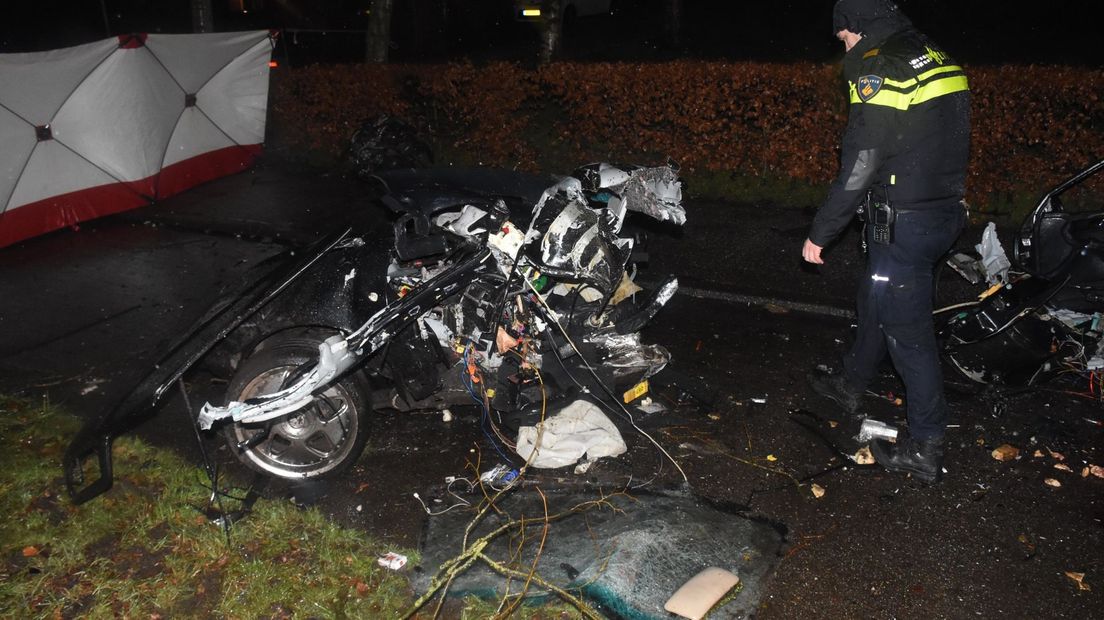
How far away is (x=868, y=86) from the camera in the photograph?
3.51m

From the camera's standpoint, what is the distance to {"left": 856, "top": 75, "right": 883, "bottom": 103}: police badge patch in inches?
137

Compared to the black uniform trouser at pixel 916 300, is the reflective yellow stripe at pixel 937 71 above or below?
above

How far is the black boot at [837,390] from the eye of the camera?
14.5ft

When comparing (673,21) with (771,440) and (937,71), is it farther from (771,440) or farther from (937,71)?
(771,440)

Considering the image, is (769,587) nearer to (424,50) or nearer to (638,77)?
(638,77)

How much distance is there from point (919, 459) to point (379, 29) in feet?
34.3


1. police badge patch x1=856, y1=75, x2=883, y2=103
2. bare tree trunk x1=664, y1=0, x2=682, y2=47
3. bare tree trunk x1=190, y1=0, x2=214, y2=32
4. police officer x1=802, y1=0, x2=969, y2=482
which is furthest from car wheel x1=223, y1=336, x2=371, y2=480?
bare tree trunk x1=664, y1=0, x2=682, y2=47

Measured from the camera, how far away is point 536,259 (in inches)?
143

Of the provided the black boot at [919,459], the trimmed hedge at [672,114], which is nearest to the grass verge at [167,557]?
the black boot at [919,459]

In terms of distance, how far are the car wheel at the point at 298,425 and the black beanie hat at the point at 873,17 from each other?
309 centimetres

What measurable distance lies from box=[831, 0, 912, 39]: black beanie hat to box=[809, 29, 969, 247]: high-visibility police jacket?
5 centimetres

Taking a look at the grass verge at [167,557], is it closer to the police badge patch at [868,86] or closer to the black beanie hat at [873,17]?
the police badge patch at [868,86]

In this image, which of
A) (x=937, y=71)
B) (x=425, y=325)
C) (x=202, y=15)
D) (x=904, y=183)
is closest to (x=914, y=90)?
(x=937, y=71)

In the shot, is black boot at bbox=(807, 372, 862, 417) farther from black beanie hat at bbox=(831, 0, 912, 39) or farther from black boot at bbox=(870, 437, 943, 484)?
black beanie hat at bbox=(831, 0, 912, 39)
